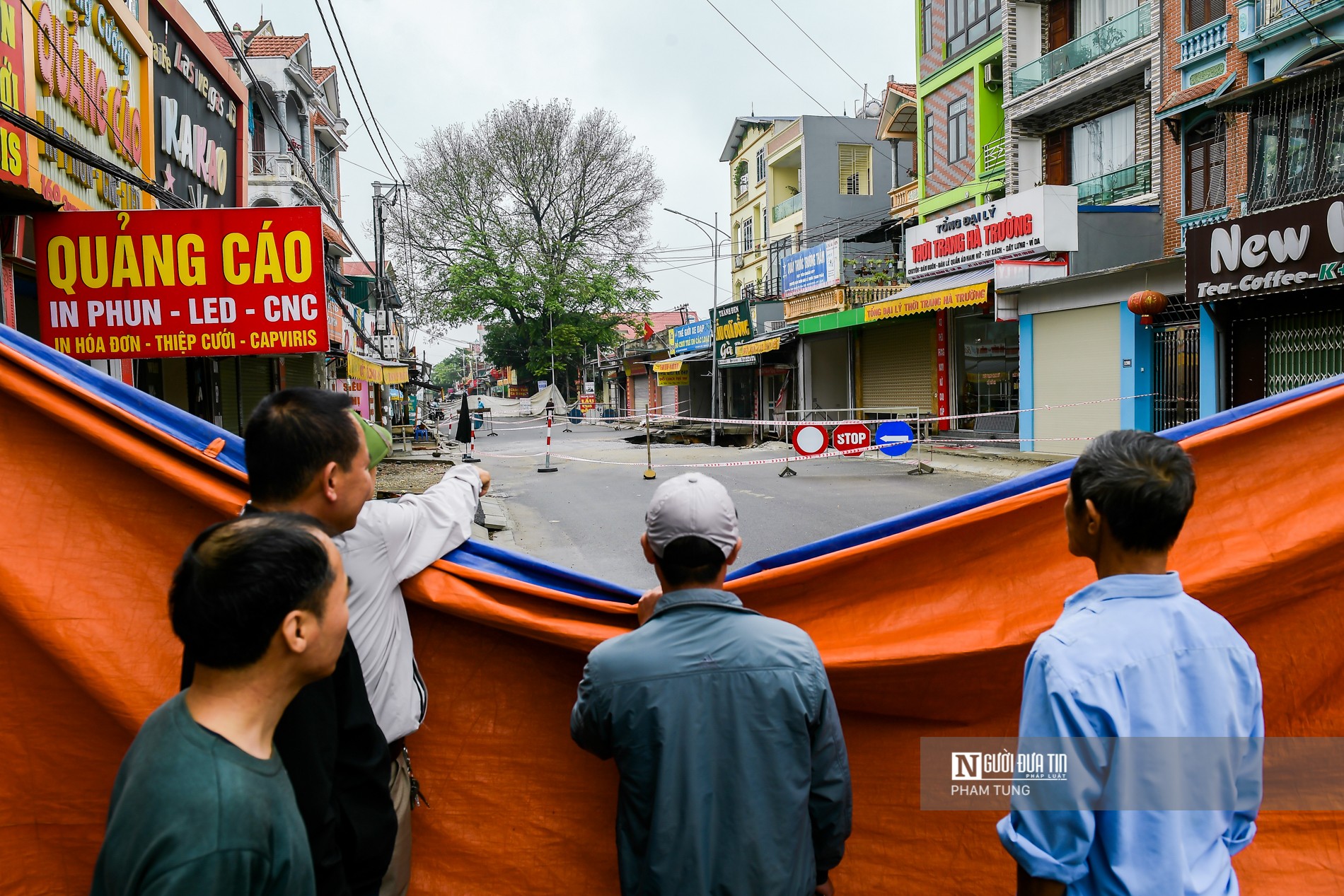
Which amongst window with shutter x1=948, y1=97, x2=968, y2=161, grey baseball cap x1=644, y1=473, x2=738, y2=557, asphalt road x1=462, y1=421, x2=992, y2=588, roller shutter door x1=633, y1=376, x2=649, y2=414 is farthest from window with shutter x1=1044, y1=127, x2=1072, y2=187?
roller shutter door x1=633, y1=376, x2=649, y2=414

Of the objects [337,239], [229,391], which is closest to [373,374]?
[229,391]

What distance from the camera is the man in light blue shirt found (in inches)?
58.9

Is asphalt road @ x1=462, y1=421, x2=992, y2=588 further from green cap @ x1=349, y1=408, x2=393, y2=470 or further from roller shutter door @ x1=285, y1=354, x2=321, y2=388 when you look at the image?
green cap @ x1=349, y1=408, x2=393, y2=470

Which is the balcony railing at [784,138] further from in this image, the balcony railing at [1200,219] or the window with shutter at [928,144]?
the balcony railing at [1200,219]

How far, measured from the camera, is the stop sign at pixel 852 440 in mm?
16109

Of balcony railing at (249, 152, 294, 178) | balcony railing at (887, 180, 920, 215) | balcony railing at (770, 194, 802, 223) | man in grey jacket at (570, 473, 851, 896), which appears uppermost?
balcony railing at (770, 194, 802, 223)

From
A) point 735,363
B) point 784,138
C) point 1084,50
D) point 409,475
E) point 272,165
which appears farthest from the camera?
point 784,138

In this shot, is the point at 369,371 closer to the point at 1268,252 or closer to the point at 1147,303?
the point at 1147,303

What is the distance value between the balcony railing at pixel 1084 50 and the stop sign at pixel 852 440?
1054 cm

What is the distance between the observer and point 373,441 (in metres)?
2.27

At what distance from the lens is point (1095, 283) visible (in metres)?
17.8

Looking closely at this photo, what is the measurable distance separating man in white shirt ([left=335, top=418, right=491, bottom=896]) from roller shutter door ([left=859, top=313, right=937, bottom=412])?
75.2ft

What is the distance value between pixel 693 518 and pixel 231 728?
3.01ft

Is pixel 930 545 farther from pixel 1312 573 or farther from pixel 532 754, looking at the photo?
pixel 532 754
